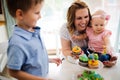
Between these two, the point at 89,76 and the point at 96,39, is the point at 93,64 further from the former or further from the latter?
the point at 96,39

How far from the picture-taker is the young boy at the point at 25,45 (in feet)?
2.37

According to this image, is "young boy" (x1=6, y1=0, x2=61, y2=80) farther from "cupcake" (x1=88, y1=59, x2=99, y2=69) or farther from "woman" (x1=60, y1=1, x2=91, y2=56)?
"woman" (x1=60, y1=1, x2=91, y2=56)

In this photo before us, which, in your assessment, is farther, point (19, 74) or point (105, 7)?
point (105, 7)

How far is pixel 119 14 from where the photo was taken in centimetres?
156

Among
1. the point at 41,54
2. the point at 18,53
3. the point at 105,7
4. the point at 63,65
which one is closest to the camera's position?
the point at 18,53

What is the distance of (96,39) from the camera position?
1.11m

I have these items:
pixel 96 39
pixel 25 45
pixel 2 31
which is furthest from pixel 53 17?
pixel 25 45

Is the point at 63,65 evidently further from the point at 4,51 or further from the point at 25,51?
the point at 4,51

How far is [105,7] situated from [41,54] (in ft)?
2.93

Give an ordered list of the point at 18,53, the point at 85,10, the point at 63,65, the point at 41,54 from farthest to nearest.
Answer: the point at 85,10 < the point at 63,65 < the point at 41,54 < the point at 18,53

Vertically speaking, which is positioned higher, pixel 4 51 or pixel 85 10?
pixel 85 10

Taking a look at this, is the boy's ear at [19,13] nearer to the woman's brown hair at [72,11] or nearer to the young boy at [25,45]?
the young boy at [25,45]

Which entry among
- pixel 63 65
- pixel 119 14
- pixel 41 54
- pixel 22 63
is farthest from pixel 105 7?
pixel 22 63

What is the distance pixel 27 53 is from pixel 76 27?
51cm
